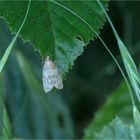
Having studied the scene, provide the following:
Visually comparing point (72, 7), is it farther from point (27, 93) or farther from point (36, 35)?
point (27, 93)

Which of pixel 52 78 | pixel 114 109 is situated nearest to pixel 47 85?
pixel 52 78

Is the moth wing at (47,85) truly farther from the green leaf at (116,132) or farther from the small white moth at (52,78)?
the green leaf at (116,132)

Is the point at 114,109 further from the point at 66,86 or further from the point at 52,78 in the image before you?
the point at 52,78

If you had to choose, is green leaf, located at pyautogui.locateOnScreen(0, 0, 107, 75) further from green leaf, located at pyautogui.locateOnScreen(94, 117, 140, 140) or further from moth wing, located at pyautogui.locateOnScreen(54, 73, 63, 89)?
green leaf, located at pyautogui.locateOnScreen(94, 117, 140, 140)

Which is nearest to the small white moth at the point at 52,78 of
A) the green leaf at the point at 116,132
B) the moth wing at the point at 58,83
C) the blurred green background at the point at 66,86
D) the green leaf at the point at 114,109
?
the moth wing at the point at 58,83

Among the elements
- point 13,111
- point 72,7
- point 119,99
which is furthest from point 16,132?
point 72,7

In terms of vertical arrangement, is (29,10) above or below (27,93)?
above
